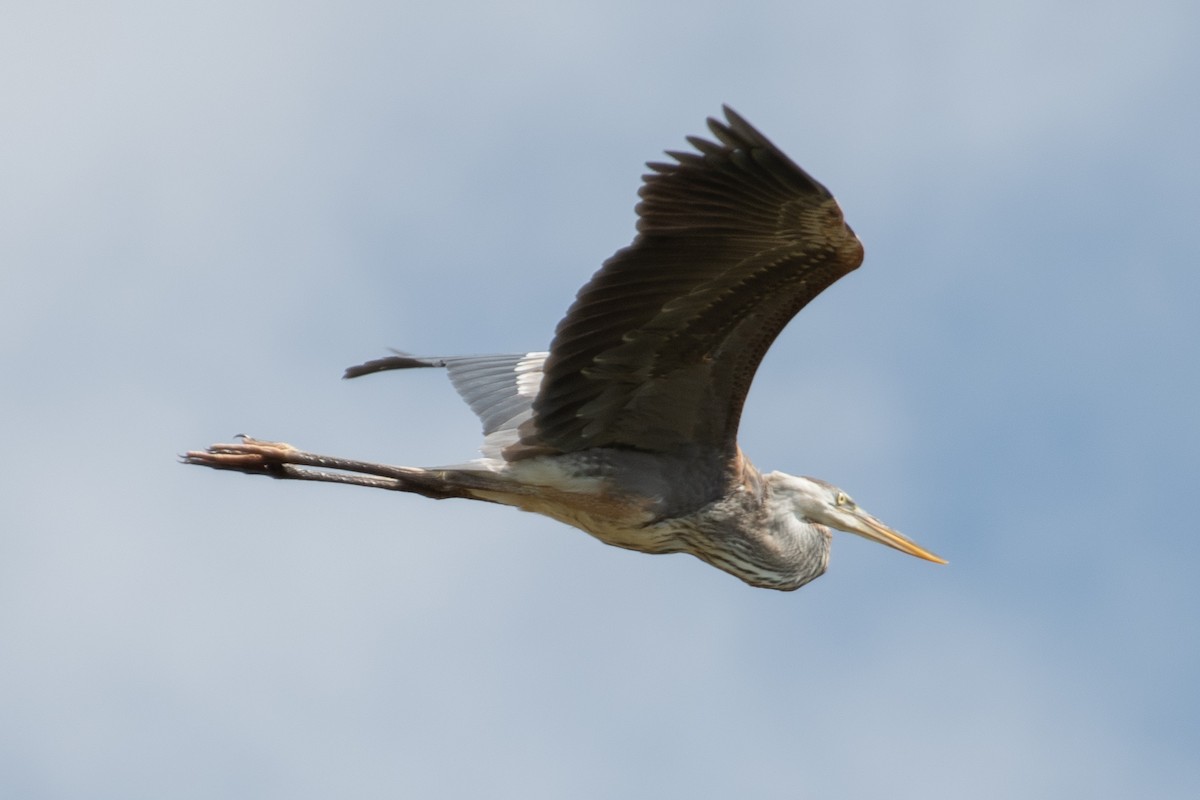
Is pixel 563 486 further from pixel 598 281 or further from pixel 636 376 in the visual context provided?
pixel 598 281

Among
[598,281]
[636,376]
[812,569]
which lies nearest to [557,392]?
[636,376]

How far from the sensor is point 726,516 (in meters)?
9.20

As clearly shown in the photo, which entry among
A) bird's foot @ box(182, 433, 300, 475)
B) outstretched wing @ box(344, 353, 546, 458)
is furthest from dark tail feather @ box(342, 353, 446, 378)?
bird's foot @ box(182, 433, 300, 475)

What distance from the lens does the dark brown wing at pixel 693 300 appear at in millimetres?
7477

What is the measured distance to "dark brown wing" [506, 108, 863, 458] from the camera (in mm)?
7477

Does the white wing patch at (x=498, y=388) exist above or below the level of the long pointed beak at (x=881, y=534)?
above

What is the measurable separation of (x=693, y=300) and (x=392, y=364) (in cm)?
336

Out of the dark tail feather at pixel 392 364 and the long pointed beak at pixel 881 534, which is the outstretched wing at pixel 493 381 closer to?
the dark tail feather at pixel 392 364

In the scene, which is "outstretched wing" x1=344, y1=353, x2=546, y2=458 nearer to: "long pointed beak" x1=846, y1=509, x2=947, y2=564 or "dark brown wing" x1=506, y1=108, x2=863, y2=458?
"dark brown wing" x1=506, y1=108, x2=863, y2=458

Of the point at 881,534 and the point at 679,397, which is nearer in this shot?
the point at 679,397

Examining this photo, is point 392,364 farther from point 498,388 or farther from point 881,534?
point 881,534

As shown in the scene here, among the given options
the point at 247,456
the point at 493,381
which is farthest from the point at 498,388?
the point at 247,456

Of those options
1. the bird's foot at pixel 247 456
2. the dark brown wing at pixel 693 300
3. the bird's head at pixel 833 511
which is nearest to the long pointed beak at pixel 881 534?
the bird's head at pixel 833 511

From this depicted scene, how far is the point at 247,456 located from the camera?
29.9ft
